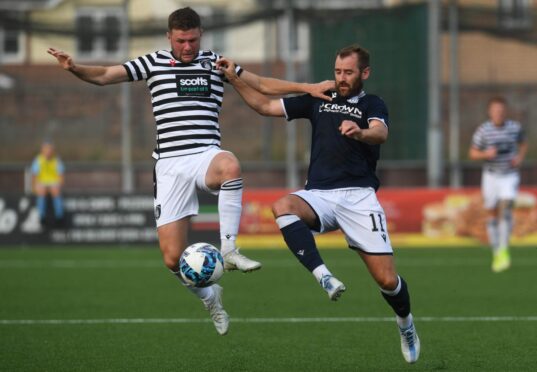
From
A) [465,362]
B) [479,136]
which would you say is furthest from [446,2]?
[465,362]

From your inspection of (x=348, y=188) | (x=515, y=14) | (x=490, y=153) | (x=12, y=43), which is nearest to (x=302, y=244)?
(x=348, y=188)

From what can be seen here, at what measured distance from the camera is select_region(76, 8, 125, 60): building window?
24906 mm

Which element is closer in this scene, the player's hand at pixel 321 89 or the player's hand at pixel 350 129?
the player's hand at pixel 350 129

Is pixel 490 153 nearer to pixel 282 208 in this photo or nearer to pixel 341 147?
pixel 341 147

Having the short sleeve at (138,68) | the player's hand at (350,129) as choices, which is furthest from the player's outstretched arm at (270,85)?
the player's hand at (350,129)

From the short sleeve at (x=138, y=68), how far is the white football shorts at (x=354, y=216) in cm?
161

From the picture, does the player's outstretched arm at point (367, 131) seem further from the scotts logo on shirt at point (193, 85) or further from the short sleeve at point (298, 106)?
the scotts logo on shirt at point (193, 85)

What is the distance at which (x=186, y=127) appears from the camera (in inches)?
372

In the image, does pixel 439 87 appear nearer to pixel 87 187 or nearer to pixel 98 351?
pixel 87 187

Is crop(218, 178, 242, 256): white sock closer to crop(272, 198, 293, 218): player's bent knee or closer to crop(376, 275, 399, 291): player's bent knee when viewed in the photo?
crop(272, 198, 293, 218): player's bent knee

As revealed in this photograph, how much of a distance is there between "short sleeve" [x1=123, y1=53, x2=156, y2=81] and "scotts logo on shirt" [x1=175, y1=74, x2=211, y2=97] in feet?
0.82

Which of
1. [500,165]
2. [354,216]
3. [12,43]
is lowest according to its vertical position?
[354,216]

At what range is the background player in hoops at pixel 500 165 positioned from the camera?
1767 centimetres

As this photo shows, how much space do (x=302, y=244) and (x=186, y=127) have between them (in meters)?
1.54
